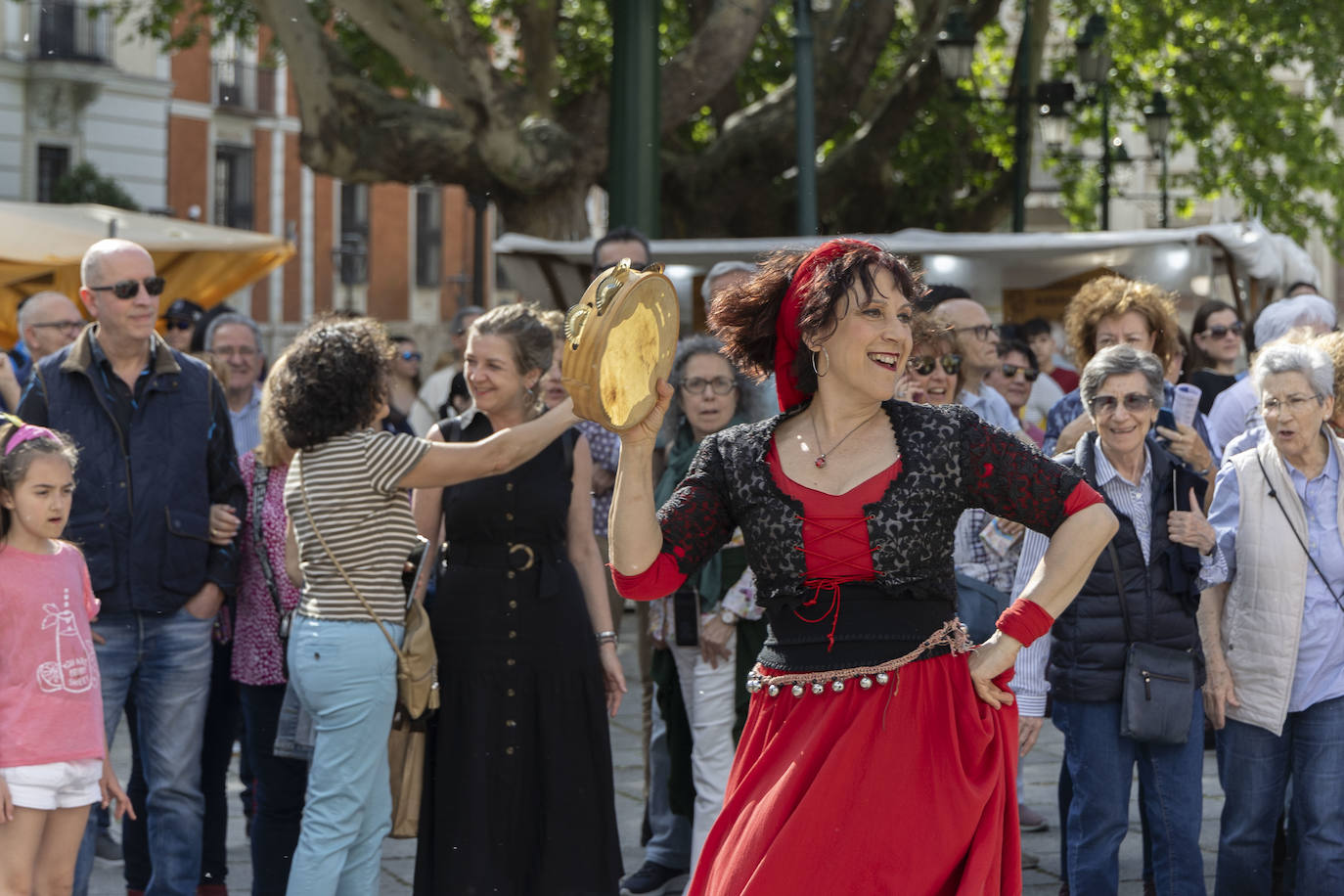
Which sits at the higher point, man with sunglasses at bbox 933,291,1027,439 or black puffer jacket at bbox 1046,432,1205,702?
man with sunglasses at bbox 933,291,1027,439

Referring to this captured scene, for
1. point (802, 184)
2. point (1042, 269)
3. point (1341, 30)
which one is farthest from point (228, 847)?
point (1341, 30)

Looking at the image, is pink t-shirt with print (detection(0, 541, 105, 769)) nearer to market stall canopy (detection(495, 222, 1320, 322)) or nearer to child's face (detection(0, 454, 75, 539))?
child's face (detection(0, 454, 75, 539))

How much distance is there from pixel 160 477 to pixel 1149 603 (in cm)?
315

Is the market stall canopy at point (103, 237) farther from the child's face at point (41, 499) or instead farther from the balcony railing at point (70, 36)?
the balcony railing at point (70, 36)

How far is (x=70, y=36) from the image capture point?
36.0 m

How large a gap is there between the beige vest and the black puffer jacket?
0.18m

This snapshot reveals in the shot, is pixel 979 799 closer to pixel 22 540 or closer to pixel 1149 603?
pixel 1149 603

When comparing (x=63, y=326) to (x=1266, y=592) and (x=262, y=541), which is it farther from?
(x=1266, y=592)

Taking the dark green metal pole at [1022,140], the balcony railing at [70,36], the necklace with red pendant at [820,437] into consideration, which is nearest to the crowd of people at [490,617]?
the necklace with red pendant at [820,437]

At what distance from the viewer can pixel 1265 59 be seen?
73.5ft

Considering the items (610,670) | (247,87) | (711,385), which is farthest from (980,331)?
(247,87)

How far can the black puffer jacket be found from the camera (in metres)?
5.40

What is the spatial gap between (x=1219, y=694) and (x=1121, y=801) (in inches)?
18.0

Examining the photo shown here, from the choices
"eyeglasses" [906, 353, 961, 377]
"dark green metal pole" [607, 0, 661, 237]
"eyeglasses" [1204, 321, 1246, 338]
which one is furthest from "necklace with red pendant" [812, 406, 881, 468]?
"dark green metal pole" [607, 0, 661, 237]
